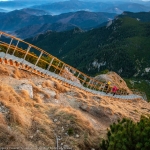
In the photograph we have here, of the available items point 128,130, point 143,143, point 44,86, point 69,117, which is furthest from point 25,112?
point 44,86

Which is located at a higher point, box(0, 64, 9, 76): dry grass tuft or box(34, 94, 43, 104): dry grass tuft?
box(0, 64, 9, 76): dry grass tuft

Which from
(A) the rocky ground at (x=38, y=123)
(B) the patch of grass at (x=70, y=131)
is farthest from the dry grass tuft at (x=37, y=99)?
(B) the patch of grass at (x=70, y=131)

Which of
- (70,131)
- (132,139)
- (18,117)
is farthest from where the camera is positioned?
(70,131)

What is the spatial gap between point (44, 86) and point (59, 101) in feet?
7.11

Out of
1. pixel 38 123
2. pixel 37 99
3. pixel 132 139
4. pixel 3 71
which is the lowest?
pixel 37 99

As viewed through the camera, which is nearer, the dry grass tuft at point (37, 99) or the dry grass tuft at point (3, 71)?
the dry grass tuft at point (37, 99)

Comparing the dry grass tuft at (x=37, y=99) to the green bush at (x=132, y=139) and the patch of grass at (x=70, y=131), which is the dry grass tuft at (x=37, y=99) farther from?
the green bush at (x=132, y=139)

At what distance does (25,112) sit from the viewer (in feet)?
38.9

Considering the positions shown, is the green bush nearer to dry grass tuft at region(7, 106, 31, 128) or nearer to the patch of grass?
the patch of grass

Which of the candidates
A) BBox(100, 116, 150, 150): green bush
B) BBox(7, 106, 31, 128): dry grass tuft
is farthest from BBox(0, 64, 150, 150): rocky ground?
BBox(100, 116, 150, 150): green bush

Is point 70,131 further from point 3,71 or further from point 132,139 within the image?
point 3,71

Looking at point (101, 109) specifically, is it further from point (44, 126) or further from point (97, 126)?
point (44, 126)

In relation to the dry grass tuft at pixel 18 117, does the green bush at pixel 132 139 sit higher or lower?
higher

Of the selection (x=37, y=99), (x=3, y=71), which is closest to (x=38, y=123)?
(x=37, y=99)
